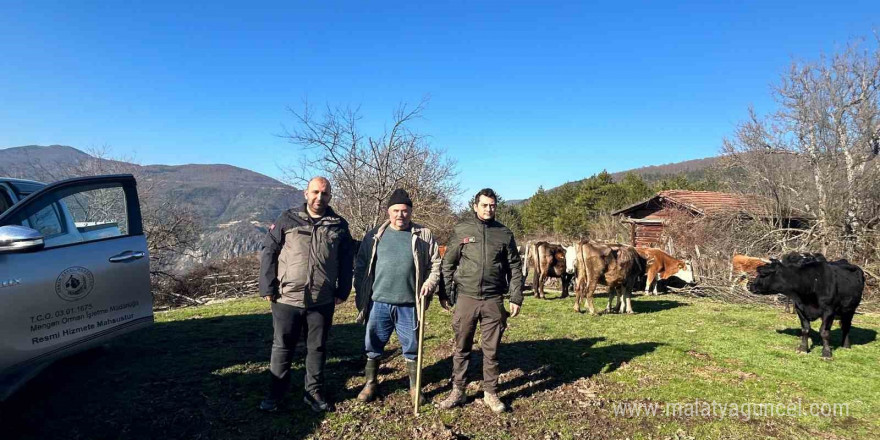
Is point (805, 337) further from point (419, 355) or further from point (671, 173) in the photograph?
point (671, 173)

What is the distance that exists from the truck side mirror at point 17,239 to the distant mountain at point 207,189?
2.87 m

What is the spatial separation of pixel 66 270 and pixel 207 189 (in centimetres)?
12508

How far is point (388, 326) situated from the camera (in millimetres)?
4305

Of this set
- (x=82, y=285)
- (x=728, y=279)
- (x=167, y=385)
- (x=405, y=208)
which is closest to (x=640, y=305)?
(x=728, y=279)

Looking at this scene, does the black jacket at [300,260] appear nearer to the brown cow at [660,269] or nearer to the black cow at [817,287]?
the black cow at [817,287]

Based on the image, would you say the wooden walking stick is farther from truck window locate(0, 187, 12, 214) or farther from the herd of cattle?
the herd of cattle

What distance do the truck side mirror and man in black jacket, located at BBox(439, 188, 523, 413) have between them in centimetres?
334

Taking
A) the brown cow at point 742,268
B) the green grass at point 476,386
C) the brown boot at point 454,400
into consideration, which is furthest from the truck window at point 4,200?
the brown cow at point 742,268

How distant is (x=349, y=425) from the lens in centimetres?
384

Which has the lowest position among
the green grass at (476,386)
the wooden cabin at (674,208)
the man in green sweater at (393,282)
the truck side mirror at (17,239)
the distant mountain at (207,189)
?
the green grass at (476,386)

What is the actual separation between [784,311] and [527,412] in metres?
9.01

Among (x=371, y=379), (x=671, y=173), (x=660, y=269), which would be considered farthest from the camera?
(x=671, y=173)

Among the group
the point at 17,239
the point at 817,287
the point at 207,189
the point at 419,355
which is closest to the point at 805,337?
the point at 817,287

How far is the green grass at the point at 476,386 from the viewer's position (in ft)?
12.5
